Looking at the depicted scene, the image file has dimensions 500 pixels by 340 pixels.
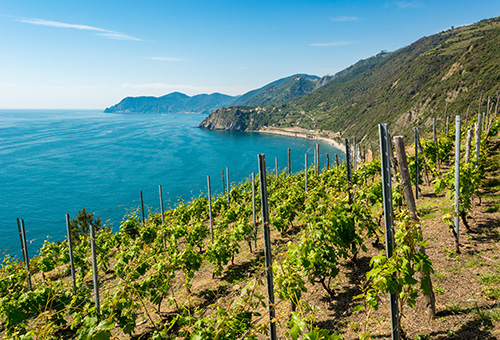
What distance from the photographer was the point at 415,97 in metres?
87.2

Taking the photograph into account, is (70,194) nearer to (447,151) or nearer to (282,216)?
(282,216)

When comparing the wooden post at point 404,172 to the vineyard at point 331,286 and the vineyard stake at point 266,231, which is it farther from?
the vineyard stake at point 266,231

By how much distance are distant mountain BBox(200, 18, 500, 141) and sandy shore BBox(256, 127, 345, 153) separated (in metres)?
5.01

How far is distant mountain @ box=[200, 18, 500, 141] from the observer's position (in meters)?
62.0

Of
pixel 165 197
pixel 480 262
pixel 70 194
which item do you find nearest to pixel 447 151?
pixel 480 262

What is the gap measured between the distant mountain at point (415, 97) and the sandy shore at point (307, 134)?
197 inches

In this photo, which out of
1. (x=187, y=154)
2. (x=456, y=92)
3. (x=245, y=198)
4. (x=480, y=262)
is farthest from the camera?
(x=187, y=154)

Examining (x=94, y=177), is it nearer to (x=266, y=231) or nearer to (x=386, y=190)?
(x=266, y=231)

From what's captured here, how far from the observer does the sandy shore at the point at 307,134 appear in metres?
108

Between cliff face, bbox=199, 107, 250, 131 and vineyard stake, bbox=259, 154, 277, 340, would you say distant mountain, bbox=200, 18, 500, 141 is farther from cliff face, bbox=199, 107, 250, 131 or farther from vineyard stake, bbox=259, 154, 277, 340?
vineyard stake, bbox=259, 154, 277, 340

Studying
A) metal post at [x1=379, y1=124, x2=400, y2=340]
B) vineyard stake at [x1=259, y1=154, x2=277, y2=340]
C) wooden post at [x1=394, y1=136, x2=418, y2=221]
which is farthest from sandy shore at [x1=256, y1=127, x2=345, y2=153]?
metal post at [x1=379, y1=124, x2=400, y2=340]

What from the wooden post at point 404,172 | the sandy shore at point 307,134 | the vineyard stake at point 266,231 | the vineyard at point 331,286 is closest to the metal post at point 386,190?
the vineyard at point 331,286

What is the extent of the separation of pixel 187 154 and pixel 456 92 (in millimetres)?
72180

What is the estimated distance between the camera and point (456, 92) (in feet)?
218
